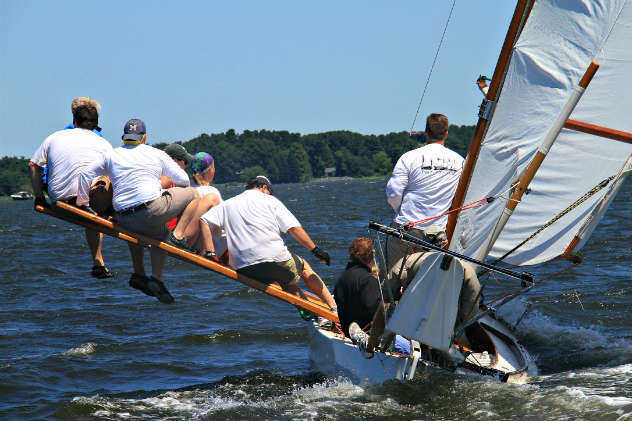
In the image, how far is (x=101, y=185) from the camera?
7.71m

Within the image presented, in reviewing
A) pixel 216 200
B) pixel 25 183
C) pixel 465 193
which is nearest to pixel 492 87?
pixel 465 193

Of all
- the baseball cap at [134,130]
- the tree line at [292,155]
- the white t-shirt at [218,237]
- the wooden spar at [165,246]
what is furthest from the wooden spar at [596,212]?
the tree line at [292,155]

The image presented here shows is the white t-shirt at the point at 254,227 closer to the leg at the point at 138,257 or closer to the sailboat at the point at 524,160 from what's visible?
the leg at the point at 138,257

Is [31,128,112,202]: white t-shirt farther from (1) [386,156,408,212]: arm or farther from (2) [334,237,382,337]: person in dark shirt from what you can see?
(1) [386,156,408,212]: arm

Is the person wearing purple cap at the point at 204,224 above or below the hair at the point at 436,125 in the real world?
below

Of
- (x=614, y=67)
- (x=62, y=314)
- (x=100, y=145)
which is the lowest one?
(x=62, y=314)

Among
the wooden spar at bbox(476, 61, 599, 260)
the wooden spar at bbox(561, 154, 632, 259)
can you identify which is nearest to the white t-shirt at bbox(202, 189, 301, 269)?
the wooden spar at bbox(476, 61, 599, 260)

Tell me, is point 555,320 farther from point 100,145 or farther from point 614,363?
point 100,145

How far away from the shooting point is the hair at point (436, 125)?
775 cm

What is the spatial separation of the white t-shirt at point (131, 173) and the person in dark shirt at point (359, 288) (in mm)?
2064

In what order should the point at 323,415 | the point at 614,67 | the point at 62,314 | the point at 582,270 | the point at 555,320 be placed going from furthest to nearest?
the point at 582,270 → the point at 62,314 → the point at 555,320 → the point at 614,67 → the point at 323,415

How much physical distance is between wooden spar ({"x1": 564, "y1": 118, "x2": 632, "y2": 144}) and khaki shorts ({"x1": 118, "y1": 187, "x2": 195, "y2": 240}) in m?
4.05

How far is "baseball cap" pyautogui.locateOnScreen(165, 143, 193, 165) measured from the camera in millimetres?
8273

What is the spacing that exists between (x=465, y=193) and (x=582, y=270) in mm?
9224
